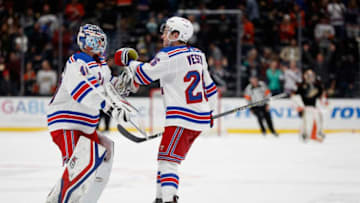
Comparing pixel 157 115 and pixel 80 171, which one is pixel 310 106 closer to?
pixel 157 115

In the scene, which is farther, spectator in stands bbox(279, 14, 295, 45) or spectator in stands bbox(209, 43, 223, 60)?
spectator in stands bbox(279, 14, 295, 45)

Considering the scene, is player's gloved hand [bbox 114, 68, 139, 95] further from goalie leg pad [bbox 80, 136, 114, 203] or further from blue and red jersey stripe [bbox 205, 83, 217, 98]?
blue and red jersey stripe [bbox 205, 83, 217, 98]

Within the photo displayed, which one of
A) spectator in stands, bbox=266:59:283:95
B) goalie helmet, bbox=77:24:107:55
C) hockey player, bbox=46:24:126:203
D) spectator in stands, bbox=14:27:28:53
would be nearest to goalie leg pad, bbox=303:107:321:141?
spectator in stands, bbox=266:59:283:95

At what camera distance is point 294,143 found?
32.3 ft

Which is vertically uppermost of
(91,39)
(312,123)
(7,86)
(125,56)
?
(91,39)

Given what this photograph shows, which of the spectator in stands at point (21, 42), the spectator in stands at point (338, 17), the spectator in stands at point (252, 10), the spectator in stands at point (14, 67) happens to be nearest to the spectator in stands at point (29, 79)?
the spectator in stands at point (14, 67)

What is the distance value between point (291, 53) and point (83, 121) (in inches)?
335

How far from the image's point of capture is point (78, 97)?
10.8 ft

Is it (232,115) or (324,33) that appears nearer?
(232,115)

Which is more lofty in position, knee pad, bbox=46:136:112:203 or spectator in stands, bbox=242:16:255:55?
spectator in stands, bbox=242:16:255:55

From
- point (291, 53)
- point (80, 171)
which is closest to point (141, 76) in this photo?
point (80, 171)

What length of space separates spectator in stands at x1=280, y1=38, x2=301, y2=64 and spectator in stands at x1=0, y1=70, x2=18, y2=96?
4.97 meters

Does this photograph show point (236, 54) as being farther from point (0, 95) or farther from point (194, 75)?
point (194, 75)

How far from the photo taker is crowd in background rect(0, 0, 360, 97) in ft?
37.5
